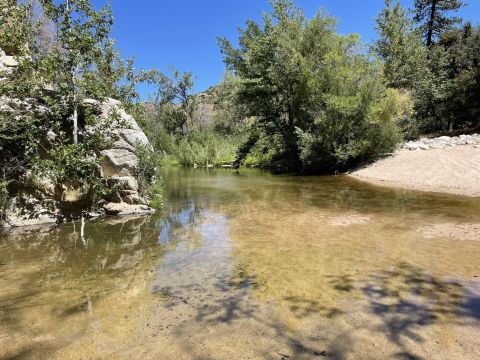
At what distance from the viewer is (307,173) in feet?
74.1

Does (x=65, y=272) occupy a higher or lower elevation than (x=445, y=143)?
lower

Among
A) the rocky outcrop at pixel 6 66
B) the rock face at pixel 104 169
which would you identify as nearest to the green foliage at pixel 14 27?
the rocky outcrop at pixel 6 66

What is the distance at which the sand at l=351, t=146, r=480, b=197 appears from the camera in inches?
535

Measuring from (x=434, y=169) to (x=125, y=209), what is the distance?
12776mm

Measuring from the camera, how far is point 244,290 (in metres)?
4.67

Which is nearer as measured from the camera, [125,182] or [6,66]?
[6,66]

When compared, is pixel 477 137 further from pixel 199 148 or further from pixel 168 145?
pixel 168 145

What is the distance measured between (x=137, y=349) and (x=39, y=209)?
682 centimetres

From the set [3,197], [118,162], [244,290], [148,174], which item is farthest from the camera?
[148,174]

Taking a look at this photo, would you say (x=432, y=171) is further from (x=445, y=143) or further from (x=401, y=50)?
(x=401, y=50)

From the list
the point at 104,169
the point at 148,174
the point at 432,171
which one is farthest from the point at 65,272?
the point at 432,171

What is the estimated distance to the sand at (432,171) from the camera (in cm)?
1358

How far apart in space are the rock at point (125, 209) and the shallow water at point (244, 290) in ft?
3.56

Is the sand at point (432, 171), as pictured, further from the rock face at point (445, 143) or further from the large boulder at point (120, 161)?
the large boulder at point (120, 161)
